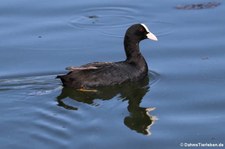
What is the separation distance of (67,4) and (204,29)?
300cm

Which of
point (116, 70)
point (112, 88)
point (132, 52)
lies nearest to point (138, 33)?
point (132, 52)

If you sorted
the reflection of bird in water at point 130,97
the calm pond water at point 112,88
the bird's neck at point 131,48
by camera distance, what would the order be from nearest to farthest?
the calm pond water at point 112,88 < the reflection of bird in water at point 130,97 < the bird's neck at point 131,48

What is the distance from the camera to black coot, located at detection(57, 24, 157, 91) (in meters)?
11.2

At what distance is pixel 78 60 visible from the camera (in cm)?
1229

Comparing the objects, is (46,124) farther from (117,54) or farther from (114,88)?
(117,54)

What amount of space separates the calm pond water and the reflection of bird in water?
2 cm

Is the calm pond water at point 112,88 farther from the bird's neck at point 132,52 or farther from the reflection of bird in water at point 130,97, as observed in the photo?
the bird's neck at point 132,52

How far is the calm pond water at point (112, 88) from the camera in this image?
9289 mm

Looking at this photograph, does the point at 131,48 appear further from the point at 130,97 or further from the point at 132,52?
the point at 130,97

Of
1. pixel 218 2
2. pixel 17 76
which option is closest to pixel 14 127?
pixel 17 76

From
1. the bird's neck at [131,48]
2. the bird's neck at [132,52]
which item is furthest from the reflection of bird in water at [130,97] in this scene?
the bird's neck at [131,48]

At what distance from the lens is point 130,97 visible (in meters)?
11.1

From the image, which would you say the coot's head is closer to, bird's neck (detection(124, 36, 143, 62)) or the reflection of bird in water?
bird's neck (detection(124, 36, 143, 62))

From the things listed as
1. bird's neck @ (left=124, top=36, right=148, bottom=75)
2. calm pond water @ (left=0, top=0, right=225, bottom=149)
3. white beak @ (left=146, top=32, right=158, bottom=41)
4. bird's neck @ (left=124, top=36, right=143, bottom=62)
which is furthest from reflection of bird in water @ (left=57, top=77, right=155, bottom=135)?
white beak @ (left=146, top=32, right=158, bottom=41)
